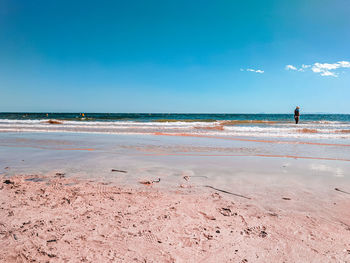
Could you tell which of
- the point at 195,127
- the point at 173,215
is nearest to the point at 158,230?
the point at 173,215

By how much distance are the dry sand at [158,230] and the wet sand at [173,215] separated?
10 mm

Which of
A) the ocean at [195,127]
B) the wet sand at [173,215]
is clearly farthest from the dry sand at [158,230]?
the ocean at [195,127]

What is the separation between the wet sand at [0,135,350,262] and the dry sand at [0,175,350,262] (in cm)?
1

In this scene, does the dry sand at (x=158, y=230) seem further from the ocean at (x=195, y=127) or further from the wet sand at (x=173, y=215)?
the ocean at (x=195, y=127)

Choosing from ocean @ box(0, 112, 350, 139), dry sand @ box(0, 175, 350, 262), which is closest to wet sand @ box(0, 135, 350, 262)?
dry sand @ box(0, 175, 350, 262)

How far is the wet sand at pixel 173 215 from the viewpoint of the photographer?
87.5 inches

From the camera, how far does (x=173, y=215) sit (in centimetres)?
296

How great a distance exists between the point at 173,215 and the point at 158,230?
0.41 m

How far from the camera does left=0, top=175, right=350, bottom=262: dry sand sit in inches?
85.9

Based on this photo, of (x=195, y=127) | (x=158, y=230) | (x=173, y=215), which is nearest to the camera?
(x=158, y=230)

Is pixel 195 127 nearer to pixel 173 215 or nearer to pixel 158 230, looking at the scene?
pixel 173 215

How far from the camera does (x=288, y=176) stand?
4.95 meters

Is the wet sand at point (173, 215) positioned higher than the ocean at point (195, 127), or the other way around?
the ocean at point (195, 127)

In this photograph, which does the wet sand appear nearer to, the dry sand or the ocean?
the dry sand
